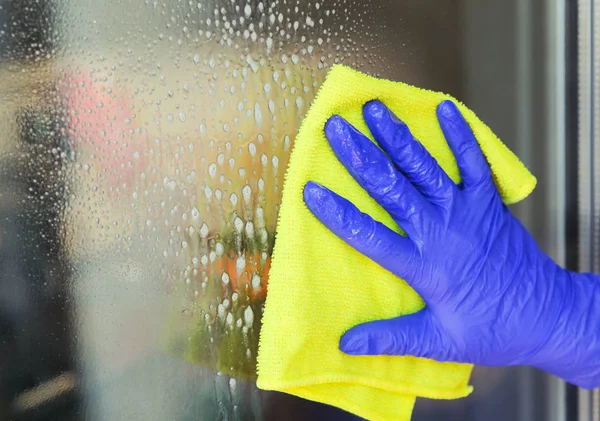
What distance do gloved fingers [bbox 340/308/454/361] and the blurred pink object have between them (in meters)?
0.36

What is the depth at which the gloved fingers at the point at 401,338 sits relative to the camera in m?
0.70

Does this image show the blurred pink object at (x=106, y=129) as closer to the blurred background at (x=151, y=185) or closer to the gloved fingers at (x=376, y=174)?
the blurred background at (x=151, y=185)

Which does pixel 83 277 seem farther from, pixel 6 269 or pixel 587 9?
pixel 587 9

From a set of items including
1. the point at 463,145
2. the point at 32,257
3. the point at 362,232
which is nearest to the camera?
the point at 32,257

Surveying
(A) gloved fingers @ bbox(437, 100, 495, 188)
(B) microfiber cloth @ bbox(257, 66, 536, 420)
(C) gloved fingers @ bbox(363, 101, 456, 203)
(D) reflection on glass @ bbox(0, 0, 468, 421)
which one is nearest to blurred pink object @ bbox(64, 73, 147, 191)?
(D) reflection on glass @ bbox(0, 0, 468, 421)

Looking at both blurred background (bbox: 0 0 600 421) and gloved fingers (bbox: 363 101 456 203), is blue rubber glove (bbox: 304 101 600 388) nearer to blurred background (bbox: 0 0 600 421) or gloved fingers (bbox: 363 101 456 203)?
gloved fingers (bbox: 363 101 456 203)

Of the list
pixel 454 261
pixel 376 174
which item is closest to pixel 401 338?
pixel 454 261

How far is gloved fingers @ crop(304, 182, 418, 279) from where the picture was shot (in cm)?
65

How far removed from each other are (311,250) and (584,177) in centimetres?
78

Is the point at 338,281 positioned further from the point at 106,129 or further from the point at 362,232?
the point at 106,129

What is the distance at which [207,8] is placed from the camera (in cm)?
65

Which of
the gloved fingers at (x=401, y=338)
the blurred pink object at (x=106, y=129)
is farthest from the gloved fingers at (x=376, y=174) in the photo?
the blurred pink object at (x=106, y=129)

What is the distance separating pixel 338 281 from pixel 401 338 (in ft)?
0.48

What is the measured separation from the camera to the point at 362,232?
68cm
